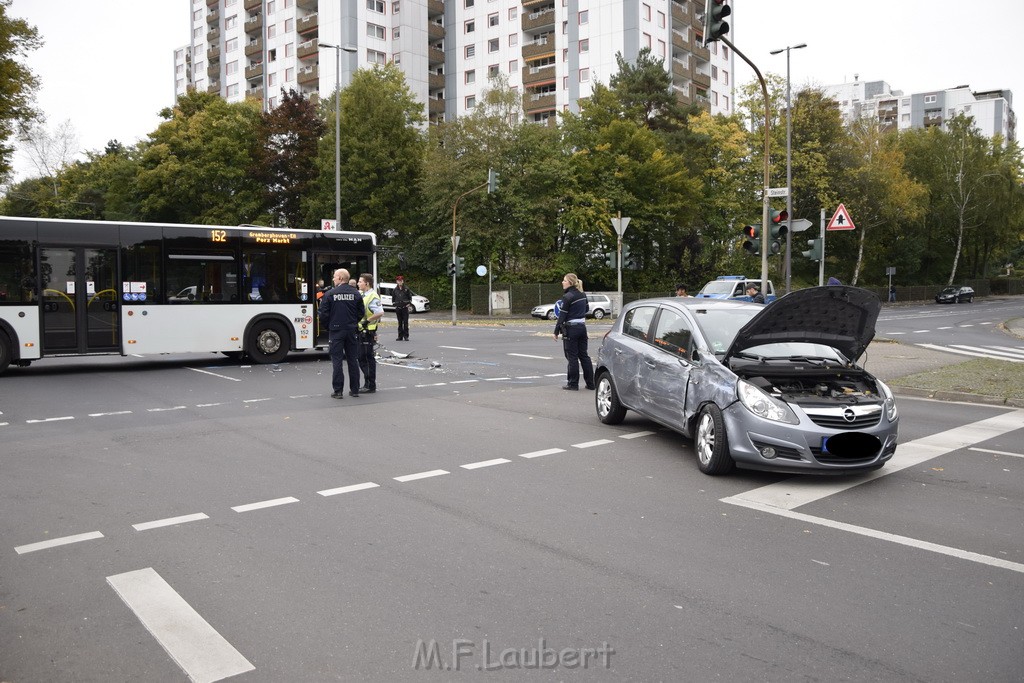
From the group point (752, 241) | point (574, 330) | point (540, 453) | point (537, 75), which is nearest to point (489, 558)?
point (540, 453)

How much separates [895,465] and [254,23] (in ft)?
265

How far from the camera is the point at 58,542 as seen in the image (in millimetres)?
5293

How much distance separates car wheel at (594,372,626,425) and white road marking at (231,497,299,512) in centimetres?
456

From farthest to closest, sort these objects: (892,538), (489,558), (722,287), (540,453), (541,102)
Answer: (541,102)
(722,287)
(540,453)
(892,538)
(489,558)

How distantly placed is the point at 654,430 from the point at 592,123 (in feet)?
142

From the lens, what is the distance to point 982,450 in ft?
27.8

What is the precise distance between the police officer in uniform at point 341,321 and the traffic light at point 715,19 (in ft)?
25.1

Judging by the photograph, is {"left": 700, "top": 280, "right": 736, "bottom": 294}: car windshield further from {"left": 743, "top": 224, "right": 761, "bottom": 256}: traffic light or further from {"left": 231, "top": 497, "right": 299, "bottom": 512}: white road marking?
{"left": 231, "top": 497, "right": 299, "bottom": 512}: white road marking

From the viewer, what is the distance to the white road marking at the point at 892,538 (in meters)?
4.98

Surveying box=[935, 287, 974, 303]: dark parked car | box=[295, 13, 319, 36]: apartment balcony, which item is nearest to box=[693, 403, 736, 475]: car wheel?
box=[935, 287, 974, 303]: dark parked car

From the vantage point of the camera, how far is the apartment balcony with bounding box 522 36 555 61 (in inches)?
2491

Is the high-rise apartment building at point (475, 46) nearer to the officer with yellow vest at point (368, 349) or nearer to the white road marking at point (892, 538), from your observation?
the officer with yellow vest at point (368, 349)

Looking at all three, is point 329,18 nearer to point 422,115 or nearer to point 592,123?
point 422,115

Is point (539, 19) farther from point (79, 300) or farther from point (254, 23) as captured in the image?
point (79, 300)
